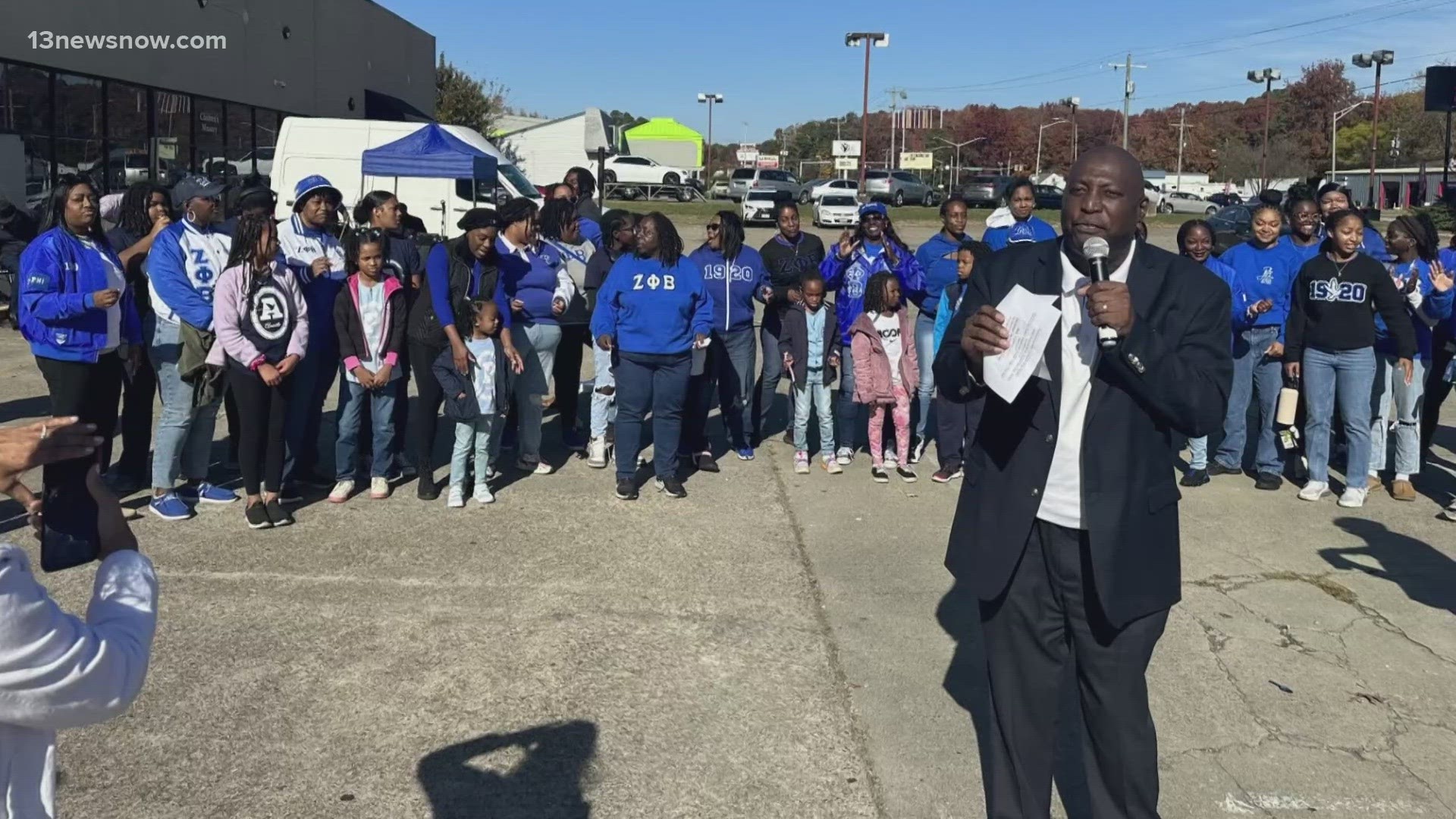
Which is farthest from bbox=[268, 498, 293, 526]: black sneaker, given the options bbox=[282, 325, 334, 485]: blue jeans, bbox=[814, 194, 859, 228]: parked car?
bbox=[814, 194, 859, 228]: parked car

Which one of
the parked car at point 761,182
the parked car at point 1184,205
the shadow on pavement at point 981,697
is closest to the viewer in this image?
the shadow on pavement at point 981,697

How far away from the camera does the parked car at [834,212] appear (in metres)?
36.6

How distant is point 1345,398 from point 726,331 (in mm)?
4141

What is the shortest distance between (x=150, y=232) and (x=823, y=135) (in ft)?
432

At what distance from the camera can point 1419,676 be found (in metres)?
4.93

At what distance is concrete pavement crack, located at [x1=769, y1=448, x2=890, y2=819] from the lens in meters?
3.93

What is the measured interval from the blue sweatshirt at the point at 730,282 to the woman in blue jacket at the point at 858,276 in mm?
524

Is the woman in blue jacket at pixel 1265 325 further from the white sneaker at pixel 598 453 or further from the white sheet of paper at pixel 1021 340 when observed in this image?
the white sheet of paper at pixel 1021 340

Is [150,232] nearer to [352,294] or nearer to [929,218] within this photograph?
[352,294]

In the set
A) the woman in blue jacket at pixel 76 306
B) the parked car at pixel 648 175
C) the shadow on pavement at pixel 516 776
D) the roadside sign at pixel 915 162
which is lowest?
the shadow on pavement at pixel 516 776

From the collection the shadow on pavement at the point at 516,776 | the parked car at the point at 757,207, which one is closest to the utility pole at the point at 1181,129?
the parked car at the point at 757,207

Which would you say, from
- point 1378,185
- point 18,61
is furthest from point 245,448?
point 1378,185

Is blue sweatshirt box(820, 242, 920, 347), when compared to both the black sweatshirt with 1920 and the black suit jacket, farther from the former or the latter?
the black suit jacket

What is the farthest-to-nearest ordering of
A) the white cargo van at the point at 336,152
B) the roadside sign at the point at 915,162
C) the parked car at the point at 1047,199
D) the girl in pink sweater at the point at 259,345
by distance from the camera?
the roadside sign at the point at 915,162, the parked car at the point at 1047,199, the white cargo van at the point at 336,152, the girl in pink sweater at the point at 259,345
